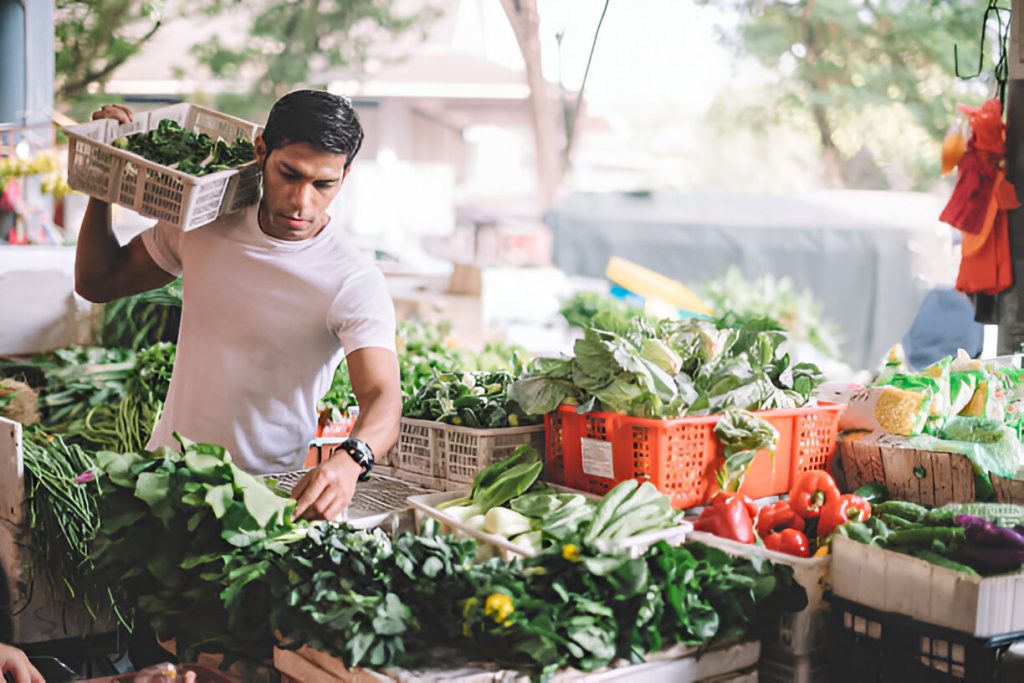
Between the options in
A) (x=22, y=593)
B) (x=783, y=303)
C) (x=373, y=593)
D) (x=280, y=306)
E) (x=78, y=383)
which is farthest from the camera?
(x=783, y=303)

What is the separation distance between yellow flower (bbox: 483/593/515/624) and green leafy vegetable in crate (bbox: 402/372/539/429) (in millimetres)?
1155

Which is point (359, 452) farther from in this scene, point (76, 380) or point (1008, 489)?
point (76, 380)

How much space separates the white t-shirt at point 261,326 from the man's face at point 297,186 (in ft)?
0.17

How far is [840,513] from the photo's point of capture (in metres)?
2.95

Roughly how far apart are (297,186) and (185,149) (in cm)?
53

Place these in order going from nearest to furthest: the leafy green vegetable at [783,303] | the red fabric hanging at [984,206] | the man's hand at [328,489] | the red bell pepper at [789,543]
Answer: the man's hand at [328,489]
the red bell pepper at [789,543]
the red fabric hanging at [984,206]
the leafy green vegetable at [783,303]

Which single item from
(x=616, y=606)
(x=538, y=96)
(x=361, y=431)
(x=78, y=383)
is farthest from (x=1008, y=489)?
(x=538, y=96)

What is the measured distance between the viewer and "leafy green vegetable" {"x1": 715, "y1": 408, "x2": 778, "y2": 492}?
122 inches

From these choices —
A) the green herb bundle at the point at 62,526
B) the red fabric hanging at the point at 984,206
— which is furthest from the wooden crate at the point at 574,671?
the red fabric hanging at the point at 984,206

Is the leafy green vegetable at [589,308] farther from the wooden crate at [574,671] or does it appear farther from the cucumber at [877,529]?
the wooden crate at [574,671]

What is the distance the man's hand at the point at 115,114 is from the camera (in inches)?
133

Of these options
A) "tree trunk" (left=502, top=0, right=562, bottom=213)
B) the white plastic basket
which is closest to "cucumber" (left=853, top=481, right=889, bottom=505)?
the white plastic basket

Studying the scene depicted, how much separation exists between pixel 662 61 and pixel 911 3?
311 centimetres

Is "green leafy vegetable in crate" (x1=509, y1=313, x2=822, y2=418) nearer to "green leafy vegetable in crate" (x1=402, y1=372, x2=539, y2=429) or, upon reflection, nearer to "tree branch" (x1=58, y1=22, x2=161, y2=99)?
"green leafy vegetable in crate" (x1=402, y1=372, x2=539, y2=429)
